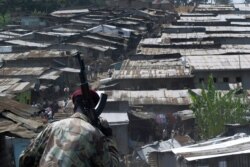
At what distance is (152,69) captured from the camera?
73.4ft

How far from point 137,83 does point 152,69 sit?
73.1 inches

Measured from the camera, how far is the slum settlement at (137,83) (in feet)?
30.8

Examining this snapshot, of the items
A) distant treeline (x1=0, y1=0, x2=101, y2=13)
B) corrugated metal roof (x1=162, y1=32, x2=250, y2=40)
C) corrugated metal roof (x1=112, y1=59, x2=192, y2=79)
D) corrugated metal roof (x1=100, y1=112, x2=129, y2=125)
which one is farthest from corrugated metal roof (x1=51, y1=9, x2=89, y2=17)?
corrugated metal roof (x1=100, y1=112, x2=129, y2=125)

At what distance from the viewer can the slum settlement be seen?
939cm

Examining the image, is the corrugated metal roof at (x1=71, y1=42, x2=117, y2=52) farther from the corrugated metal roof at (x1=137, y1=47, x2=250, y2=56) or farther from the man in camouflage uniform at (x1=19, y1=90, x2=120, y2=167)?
the man in camouflage uniform at (x1=19, y1=90, x2=120, y2=167)

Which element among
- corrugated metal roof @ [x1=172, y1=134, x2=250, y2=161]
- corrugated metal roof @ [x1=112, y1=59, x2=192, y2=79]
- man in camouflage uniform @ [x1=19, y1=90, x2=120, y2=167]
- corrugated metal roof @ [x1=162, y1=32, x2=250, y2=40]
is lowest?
corrugated metal roof @ [x1=162, y1=32, x2=250, y2=40]

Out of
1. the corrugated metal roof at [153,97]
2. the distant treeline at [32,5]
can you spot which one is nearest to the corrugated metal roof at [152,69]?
the corrugated metal roof at [153,97]

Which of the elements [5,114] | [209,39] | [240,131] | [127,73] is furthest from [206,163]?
[209,39]

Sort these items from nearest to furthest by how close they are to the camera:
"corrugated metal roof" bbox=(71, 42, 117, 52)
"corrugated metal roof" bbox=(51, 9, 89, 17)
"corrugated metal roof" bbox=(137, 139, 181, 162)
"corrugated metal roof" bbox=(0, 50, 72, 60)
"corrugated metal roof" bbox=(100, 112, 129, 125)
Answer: "corrugated metal roof" bbox=(137, 139, 181, 162)
"corrugated metal roof" bbox=(100, 112, 129, 125)
"corrugated metal roof" bbox=(0, 50, 72, 60)
"corrugated metal roof" bbox=(71, 42, 117, 52)
"corrugated metal roof" bbox=(51, 9, 89, 17)

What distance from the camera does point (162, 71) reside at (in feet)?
71.9

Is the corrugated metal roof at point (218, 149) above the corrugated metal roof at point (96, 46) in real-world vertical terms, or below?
above

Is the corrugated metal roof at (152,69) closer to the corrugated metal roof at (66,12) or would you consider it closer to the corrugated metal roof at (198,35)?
the corrugated metal roof at (198,35)

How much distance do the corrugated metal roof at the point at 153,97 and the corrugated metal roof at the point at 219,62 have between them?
134 inches

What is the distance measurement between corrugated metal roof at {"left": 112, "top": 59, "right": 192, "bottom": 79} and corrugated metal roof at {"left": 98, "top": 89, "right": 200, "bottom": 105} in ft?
7.66
